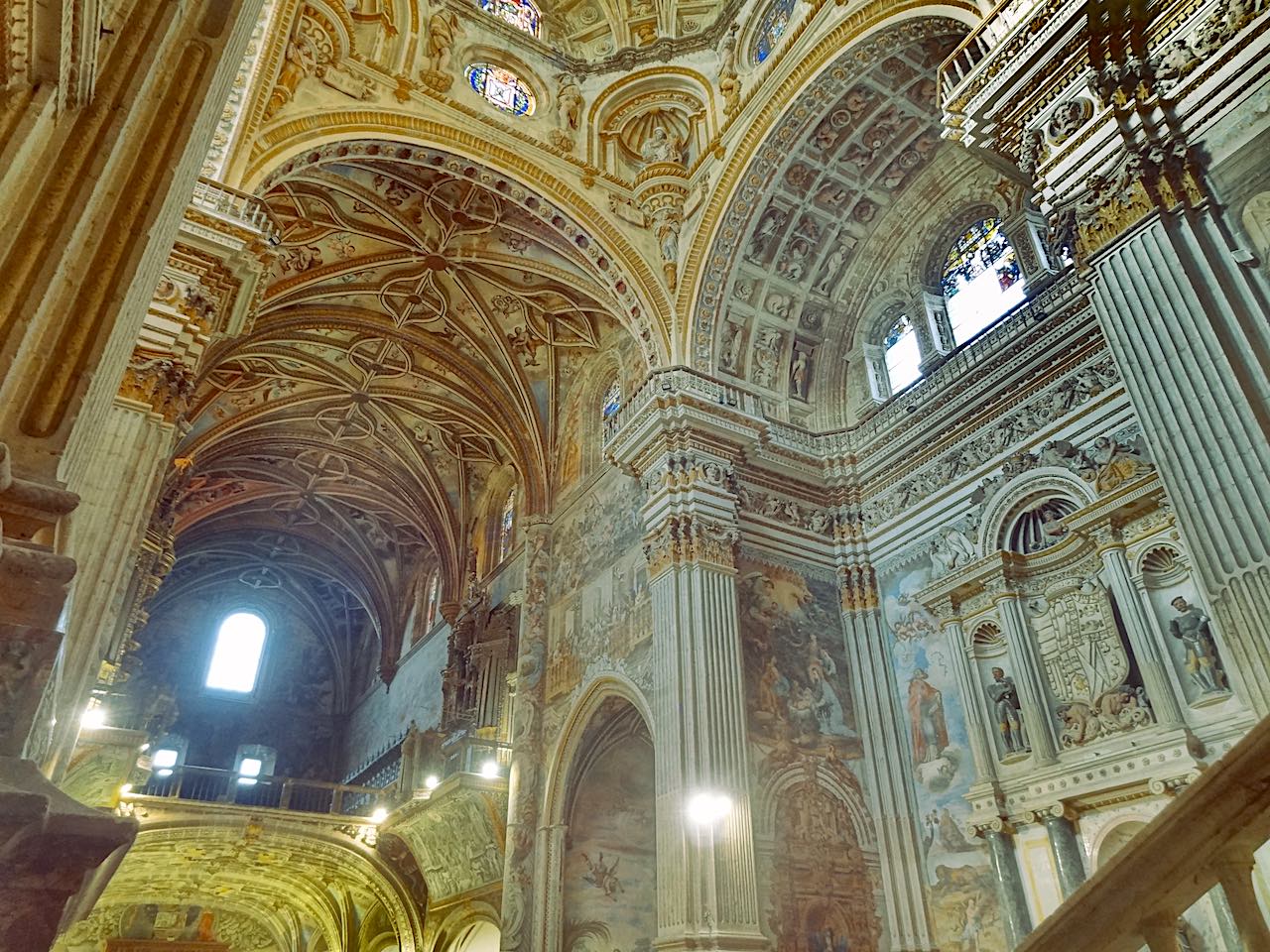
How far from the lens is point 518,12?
14.9 metres

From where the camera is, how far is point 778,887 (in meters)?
9.61

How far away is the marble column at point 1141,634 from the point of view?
26.6 feet

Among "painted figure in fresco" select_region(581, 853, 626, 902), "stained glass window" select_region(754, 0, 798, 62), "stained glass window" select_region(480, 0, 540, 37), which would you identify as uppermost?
"stained glass window" select_region(480, 0, 540, 37)

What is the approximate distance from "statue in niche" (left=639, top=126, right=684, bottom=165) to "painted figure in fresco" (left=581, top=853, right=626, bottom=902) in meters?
10.7

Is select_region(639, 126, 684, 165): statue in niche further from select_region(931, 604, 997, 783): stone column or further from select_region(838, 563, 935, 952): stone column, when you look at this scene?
select_region(931, 604, 997, 783): stone column

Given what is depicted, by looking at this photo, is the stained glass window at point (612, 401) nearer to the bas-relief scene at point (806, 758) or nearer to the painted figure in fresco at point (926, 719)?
the bas-relief scene at point (806, 758)

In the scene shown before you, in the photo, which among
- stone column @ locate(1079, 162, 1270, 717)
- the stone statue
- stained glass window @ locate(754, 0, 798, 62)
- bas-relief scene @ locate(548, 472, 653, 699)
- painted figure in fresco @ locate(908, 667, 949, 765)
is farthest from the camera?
stained glass window @ locate(754, 0, 798, 62)

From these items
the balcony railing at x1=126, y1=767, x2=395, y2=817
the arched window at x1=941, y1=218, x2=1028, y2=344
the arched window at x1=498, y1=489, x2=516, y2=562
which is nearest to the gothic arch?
the arched window at x1=941, y1=218, x2=1028, y2=344

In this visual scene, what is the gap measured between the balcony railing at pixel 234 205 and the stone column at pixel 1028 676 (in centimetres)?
927

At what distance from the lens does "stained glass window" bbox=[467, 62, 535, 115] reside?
13594 millimetres

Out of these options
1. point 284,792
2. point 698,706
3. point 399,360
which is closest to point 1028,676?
point 698,706

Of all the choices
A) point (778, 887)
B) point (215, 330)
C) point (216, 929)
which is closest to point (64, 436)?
point (215, 330)

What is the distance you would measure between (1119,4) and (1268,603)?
4.56 metres

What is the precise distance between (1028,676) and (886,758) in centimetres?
226
